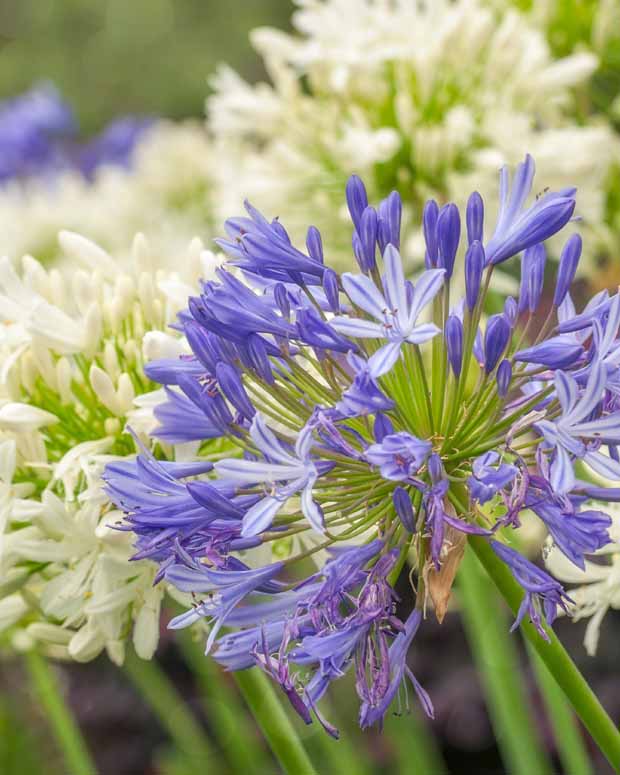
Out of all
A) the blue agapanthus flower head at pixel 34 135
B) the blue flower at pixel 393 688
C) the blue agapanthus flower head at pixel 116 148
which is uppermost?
the blue agapanthus flower head at pixel 34 135

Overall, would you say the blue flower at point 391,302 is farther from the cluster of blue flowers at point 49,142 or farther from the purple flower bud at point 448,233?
the cluster of blue flowers at point 49,142

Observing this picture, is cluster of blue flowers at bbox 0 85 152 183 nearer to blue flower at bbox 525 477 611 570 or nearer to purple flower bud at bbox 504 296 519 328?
purple flower bud at bbox 504 296 519 328

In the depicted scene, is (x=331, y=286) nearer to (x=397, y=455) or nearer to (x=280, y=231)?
(x=280, y=231)

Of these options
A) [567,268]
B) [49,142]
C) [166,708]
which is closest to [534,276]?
[567,268]

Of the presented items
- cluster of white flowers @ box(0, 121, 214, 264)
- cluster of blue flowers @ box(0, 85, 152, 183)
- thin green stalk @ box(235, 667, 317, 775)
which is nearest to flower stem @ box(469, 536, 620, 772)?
thin green stalk @ box(235, 667, 317, 775)

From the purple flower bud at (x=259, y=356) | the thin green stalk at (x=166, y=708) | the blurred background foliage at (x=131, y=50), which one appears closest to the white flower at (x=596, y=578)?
the purple flower bud at (x=259, y=356)

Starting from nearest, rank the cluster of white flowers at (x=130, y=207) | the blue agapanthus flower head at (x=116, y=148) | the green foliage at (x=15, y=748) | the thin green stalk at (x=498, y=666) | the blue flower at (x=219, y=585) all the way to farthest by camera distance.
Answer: the blue flower at (x=219, y=585), the thin green stalk at (x=498, y=666), the green foliage at (x=15, y=748), the cluster of white flowers at (x=130, y=207), the blue agapanthus flower head at (x=116, y=148)

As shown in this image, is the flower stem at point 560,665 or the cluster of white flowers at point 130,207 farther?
the cluster of white flowers at point 130,207
